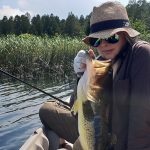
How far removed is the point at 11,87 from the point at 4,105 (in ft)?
13.7

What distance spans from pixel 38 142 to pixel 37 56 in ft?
53.8

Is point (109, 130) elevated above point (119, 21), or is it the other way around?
point (119, 21)

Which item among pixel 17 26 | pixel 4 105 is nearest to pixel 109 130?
pixel 4 105

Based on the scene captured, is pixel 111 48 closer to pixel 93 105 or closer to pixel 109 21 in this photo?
pixel 109 21

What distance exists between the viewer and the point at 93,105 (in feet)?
8.95

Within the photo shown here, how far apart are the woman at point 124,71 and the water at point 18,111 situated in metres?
5.67

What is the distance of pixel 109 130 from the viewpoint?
2973 millimetres

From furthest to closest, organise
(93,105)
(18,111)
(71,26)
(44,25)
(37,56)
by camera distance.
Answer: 1. (44,25)
2. (71,26)
3. (37,56)
4. (18,111)
5. (93,105)

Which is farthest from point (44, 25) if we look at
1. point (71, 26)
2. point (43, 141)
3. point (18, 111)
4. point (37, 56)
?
point (43, 141)

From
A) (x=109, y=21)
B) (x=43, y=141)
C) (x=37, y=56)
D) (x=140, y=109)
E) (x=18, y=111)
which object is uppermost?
(x=109, y=21)

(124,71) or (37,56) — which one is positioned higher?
(124,71)

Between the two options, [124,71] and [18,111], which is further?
[18,111]

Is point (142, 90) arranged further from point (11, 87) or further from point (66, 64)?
point (66, 64)

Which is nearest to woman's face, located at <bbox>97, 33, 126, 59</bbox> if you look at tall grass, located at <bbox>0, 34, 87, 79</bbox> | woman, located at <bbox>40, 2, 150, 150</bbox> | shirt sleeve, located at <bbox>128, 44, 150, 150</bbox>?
woman, located at <bbox>40, 2, 150, 150</bbox>
